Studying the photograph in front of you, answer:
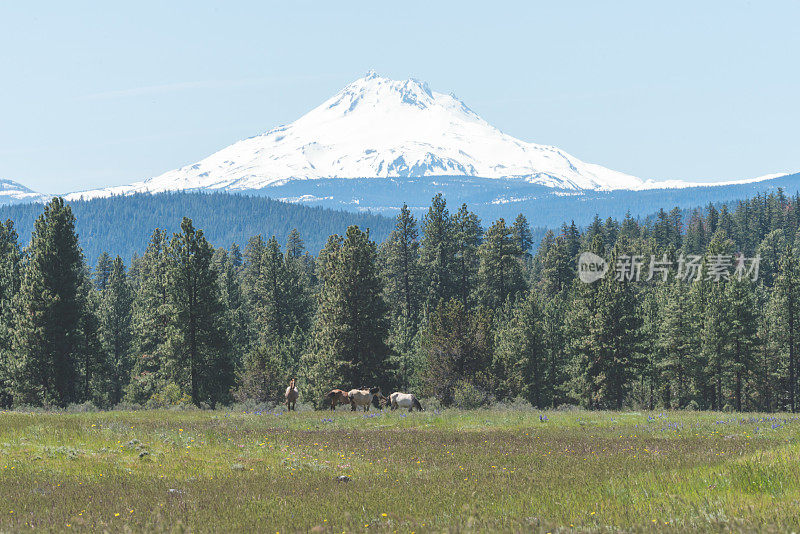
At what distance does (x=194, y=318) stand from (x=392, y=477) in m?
36.0

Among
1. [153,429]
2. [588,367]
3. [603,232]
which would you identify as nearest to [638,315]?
[588,367]

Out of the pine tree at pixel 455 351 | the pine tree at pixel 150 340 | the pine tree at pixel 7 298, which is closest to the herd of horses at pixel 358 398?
the pine tree at pixel 455 351

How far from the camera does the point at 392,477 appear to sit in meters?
15.5

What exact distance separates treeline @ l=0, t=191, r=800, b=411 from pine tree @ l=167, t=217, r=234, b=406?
0.34ft

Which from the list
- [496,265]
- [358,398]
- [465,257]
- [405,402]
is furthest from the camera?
[465,257]

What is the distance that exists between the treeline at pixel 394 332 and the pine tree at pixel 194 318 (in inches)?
4.1

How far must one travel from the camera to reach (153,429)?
22906 mm

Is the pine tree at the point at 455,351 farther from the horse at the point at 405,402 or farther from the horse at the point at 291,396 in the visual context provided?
the horse at the point at 291,396

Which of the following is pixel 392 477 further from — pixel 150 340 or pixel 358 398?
pixel 150 340

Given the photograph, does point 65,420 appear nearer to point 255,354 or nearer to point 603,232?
point 255,354

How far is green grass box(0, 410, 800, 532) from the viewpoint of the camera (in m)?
10.5

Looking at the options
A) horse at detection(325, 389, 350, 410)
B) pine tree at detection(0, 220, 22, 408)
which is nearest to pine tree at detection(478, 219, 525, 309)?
pine tree at detection(0, 220, 22, 408)

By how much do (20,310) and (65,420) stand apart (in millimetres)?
26754

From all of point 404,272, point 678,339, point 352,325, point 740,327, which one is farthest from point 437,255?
point 352,325
